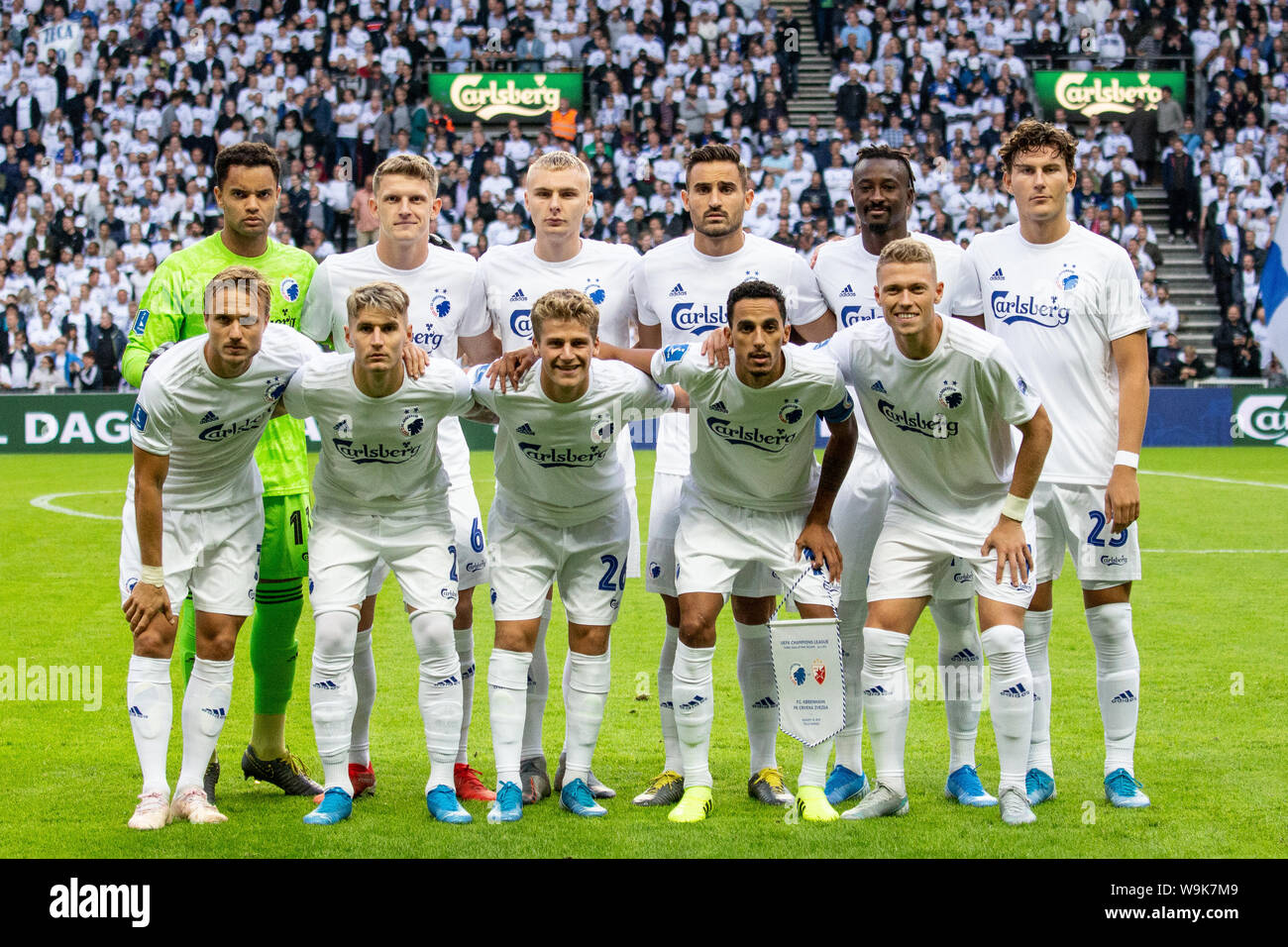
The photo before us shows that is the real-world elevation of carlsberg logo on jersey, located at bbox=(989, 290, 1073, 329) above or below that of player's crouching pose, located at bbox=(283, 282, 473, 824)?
above

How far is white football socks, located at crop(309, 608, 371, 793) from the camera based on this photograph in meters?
5.12

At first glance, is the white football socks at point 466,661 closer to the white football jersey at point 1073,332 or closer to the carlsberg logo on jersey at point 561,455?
the carlsberg logo on jersey at point 561,455

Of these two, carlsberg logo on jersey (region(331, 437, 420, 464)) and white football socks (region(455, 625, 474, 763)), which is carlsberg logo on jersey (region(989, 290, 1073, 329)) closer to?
carlsberg logo on jersey (region(331, 437, 420, 464))

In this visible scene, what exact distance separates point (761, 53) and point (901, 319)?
74.1ft

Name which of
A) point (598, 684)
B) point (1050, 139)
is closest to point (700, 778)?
point (598, 684)

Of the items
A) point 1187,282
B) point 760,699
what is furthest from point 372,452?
point 1187,282

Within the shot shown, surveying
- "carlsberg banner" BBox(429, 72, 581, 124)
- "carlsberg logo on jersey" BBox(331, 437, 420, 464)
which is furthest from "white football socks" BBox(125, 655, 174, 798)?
"carlsberg banner" BBox(429, 72, 581, 124)

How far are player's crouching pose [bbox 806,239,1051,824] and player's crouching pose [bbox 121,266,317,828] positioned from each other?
2155 mm

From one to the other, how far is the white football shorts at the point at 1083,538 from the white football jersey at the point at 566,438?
150cm

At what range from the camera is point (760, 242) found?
5.91m

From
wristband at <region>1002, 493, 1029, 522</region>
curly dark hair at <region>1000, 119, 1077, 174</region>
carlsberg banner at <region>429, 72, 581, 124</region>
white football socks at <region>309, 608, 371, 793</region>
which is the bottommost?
white football socks at <region>309, 608, 371, 793</region>

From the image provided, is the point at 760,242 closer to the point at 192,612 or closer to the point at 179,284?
the point at 179,284

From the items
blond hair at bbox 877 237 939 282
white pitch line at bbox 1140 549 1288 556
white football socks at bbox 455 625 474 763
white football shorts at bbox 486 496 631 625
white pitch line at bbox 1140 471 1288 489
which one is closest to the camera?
blond hair at bbox 877 237 939 282

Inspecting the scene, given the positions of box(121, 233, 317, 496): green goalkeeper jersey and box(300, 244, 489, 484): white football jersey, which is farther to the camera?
box(300, 244, 489, 484): white football jersey
